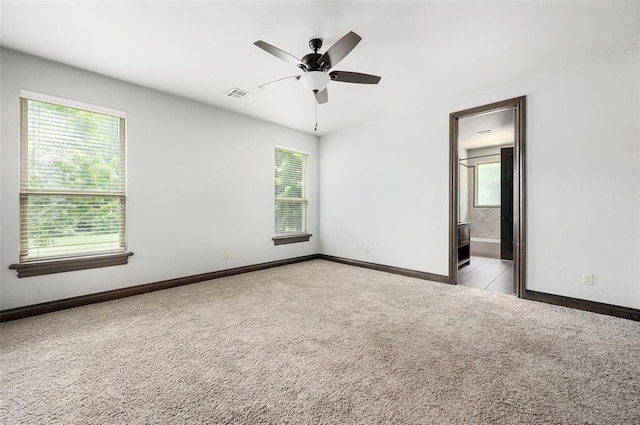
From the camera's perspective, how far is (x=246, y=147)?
4.54 meters

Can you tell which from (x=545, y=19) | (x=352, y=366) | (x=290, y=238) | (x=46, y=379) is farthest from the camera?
(x=290, y=238)

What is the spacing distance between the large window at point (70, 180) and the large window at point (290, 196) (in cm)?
242

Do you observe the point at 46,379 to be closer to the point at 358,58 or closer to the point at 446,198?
the point at 358,58

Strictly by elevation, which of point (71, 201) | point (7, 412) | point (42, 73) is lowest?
point (7, 412)

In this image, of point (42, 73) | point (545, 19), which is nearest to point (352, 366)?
point (545, 19)

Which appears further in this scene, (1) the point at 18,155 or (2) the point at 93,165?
(2) the point at 93,165

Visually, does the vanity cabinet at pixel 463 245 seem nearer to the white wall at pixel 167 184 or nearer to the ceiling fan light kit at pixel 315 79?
the white wall at pixel 167 184

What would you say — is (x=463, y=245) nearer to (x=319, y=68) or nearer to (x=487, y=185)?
(x=487, y=185)

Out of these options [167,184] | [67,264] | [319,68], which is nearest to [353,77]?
[319,68]

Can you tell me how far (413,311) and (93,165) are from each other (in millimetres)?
3880

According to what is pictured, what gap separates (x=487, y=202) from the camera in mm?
7043

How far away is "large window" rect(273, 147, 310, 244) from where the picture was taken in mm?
5082

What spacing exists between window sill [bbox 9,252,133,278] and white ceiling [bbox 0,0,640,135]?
2084 mm

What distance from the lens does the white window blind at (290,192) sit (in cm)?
509
